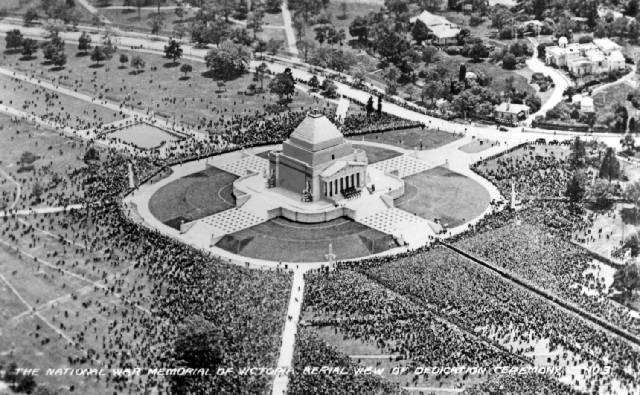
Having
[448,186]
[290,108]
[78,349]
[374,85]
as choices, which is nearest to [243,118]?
[290,108]

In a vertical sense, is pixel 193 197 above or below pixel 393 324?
below

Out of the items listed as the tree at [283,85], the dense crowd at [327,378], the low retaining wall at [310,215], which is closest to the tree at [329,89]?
the tree at [283,85]

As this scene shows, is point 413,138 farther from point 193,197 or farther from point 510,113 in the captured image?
point 193,197

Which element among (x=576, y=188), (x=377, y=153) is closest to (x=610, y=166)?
(x=576, y=188)

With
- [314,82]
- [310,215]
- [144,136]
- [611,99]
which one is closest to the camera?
[310,215]

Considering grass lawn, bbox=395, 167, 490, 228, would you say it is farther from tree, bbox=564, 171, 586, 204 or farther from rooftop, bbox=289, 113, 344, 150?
rooftop, bbox=289, 113, 344, 150
